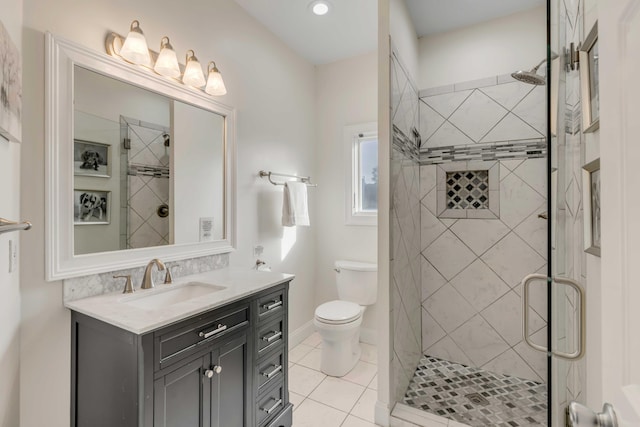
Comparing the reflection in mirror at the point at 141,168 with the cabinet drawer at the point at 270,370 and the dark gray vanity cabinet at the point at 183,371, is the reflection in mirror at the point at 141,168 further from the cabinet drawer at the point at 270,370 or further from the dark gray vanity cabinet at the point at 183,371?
the cabinet drawer at the point at 270,370

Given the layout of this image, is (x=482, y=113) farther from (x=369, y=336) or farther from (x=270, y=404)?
(x=270, y=404)

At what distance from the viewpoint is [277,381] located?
66.1 inches

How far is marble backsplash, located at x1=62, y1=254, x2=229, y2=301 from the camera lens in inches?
51.4

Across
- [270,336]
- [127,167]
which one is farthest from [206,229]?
[270,336]

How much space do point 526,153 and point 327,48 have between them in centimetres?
186

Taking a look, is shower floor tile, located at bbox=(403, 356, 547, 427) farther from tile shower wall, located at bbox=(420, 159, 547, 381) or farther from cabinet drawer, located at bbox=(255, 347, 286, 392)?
cabinet drawer, located at bbox=(255, 347, 286, 392)

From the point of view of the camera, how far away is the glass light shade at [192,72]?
1.71m

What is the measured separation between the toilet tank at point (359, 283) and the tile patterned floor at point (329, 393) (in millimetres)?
494

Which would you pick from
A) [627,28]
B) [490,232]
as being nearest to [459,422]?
[490,232]

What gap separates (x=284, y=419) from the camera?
170 cm

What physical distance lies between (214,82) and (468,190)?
6.57ft

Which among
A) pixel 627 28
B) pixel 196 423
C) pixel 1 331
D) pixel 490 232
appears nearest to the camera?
pixel 627 28

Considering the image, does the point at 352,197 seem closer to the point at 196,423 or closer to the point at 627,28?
the point at 196,423

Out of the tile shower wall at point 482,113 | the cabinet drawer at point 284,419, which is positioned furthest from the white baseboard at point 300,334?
the tile shower wall at point 482,113
